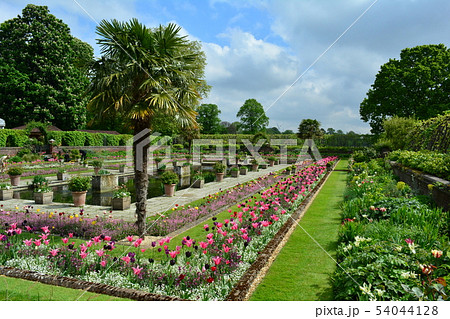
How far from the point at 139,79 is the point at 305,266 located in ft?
17.5

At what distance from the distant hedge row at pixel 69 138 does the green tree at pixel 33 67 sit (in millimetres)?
3882

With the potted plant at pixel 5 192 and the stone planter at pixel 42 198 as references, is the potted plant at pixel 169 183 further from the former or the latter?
the potted plant at pixel 5 192

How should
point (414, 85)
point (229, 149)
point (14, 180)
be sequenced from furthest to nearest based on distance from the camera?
point (229, 149)
point (414, 85)
point (14, 180)

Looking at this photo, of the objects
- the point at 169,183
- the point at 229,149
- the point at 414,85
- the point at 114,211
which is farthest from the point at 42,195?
the point at 414,85

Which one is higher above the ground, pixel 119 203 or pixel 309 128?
pixel 309 128

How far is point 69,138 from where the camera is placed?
35.6m

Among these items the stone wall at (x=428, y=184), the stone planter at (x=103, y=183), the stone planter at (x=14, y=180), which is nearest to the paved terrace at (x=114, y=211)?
the stone planter at (x=103, y=183)

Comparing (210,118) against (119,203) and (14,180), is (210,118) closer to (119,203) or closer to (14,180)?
(14,180)

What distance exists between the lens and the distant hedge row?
29.3 metres

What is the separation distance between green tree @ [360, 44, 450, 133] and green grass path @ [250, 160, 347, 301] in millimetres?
32067

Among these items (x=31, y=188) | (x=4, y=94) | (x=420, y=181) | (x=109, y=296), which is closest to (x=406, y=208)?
(x=420, y=181)

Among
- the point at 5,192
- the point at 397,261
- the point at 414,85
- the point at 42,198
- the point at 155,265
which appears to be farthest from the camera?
the point at 414,85

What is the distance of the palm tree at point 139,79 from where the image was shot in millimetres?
6477

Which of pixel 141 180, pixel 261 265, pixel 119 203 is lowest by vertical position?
pixel 261 265
